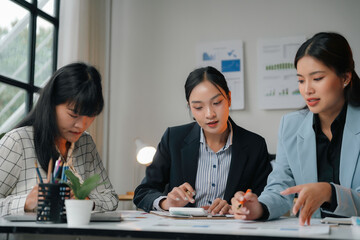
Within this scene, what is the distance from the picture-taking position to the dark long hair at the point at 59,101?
5.61ft

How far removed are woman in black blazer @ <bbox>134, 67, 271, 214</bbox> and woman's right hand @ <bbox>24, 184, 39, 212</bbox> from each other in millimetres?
534

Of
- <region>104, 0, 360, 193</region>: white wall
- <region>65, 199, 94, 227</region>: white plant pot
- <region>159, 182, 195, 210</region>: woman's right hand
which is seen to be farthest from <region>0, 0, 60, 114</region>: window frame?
<region>65, 199, 94, 227</region>: white plant pot

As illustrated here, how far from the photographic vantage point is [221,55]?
405cm

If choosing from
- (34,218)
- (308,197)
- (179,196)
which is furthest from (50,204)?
(308,197)

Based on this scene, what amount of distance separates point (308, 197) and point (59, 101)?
1.05 m

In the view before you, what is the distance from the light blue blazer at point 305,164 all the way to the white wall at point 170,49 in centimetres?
223

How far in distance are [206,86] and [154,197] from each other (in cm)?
55

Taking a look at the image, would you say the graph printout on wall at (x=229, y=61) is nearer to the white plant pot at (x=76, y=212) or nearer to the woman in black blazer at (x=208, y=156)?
the woman in black blazer at (x=208, y=156)

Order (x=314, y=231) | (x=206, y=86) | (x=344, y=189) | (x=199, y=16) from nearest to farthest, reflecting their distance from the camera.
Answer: (x=314, y=231), (x=344, y=189), (x=206, y=86), (x=199, y=16)

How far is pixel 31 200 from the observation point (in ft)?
4.62

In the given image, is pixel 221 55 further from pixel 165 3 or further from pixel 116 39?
pixel 116 39

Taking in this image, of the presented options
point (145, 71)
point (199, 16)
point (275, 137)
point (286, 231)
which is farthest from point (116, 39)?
point (286, 231)

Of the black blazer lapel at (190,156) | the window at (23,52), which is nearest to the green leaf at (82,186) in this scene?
the black blazer lapel at (190,156)

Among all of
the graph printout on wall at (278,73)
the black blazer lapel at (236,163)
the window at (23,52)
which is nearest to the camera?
the black blazer lapel at (236,163)
